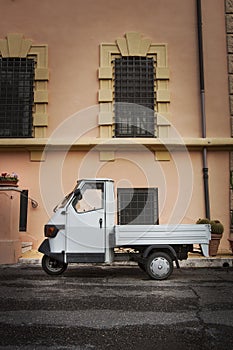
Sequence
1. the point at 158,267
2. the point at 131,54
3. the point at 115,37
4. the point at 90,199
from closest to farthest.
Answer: the point at 158,267, the point at 90,199, the point at 131,54, the point at 115,37

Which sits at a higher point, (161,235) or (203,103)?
(203,103)

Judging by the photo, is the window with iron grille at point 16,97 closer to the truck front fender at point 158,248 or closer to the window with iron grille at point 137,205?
the window with iron grille at point 137,205

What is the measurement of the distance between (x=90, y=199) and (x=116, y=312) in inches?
141

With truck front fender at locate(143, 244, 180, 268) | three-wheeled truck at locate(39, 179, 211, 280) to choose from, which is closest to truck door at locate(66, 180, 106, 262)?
three-wheeled truck at locate(39, 179, 211, 280)

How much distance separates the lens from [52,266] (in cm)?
799

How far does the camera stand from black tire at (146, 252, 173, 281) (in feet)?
24.2

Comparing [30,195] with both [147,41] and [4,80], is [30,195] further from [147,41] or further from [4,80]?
[147,41]

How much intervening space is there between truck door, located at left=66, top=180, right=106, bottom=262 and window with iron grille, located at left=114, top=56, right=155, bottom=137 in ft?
12.5

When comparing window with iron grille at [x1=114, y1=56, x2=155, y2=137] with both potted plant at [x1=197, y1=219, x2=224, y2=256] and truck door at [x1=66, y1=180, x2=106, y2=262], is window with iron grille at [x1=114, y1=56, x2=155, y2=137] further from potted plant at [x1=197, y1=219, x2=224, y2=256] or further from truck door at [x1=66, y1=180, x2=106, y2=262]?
truck door at [x1=66, y1=180, x2=106, y2=262]

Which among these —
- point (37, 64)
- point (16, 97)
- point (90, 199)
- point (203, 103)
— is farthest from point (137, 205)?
point (37, 64)

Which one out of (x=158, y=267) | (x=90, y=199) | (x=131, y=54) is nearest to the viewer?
(x=158, y=267)

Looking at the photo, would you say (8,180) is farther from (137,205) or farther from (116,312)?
(116,312)

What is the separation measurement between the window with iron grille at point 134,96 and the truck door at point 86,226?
3.81 meters

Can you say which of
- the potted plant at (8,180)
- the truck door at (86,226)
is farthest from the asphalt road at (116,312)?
the potted plant at (8,180)
